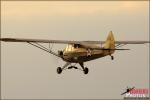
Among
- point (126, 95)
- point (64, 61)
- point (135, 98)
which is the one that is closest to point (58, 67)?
point (64, 61)

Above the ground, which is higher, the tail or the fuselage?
the tail

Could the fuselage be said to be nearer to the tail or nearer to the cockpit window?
the cockpit window

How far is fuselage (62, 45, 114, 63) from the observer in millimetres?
62719

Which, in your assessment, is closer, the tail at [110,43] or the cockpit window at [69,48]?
the tail at [110,43]

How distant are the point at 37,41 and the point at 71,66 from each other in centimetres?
434

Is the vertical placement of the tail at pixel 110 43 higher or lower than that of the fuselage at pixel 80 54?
higher

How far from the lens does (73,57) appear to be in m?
64.2

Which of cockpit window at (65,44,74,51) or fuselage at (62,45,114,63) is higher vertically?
cockpit window at (65,44,74,51)

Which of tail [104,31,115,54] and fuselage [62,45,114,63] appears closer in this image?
fuselage [62,45,114,63]

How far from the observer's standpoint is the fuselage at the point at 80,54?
62.7 m

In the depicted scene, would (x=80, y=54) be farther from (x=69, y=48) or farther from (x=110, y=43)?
(x=110, y=43)

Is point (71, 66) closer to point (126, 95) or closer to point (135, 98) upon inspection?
point (135, 98)

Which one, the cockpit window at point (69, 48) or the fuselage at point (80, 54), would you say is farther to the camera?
the cockpit window at point (69, 48)

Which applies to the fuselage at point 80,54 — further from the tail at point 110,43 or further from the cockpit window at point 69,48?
the tail at point 110,43
